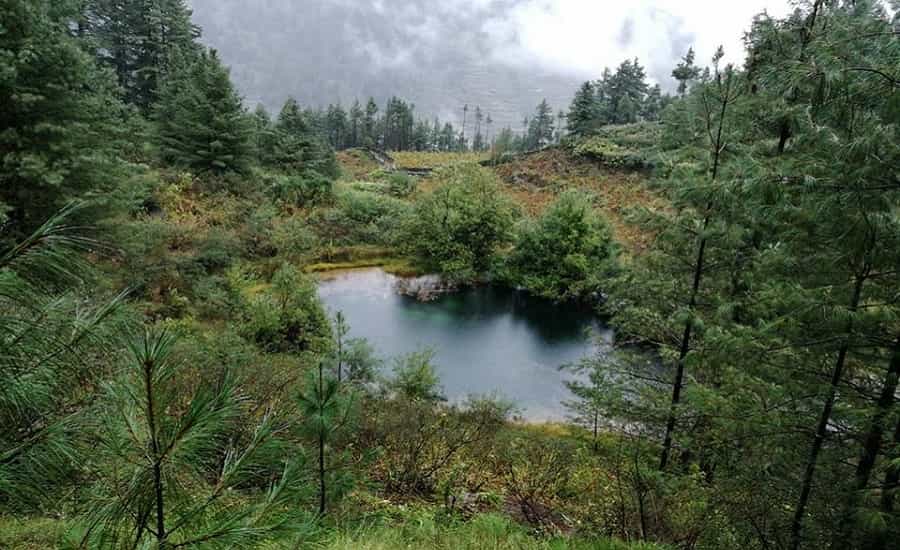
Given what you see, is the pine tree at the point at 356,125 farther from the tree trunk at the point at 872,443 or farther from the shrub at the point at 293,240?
the tree trunk at the point at 872,443

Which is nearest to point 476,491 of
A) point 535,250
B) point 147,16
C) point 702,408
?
point 702,408

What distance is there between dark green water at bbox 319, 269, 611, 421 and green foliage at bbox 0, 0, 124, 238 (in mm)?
7882

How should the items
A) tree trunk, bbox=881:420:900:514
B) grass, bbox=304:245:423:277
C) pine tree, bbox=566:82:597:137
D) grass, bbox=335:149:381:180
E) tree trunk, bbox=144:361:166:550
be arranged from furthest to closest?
grass, bbox=335:149:381:180, pine tree, bbox=566:82:597:137, grass, bbox=304:245:423:277, tree trunk, bbox=881:420:900:514, tree trunk, bbox=144:361:166:550

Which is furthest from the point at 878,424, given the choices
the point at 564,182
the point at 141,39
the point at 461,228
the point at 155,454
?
the point at 141,39

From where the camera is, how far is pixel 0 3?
7.30 m

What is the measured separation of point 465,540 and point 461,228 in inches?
669

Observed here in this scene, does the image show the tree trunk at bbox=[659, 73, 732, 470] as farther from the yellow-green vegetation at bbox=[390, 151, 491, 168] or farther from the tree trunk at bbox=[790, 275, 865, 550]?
the yellow-green vegetation at bbox=[390, 151, 491, 168]

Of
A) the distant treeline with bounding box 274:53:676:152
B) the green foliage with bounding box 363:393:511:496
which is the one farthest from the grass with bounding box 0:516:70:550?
the distant treeline with bounding box 274:53:676:152

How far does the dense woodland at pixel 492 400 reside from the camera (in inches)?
60.5

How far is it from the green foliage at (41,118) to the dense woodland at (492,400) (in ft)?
0.14

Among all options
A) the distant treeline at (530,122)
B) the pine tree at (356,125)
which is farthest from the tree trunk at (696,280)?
the pine tree at (356,125)

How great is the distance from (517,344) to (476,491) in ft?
31.0

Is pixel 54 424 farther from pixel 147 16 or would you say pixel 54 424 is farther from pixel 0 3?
pixel 147 16

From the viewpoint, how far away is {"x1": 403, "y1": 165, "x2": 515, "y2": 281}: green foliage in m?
20.1
